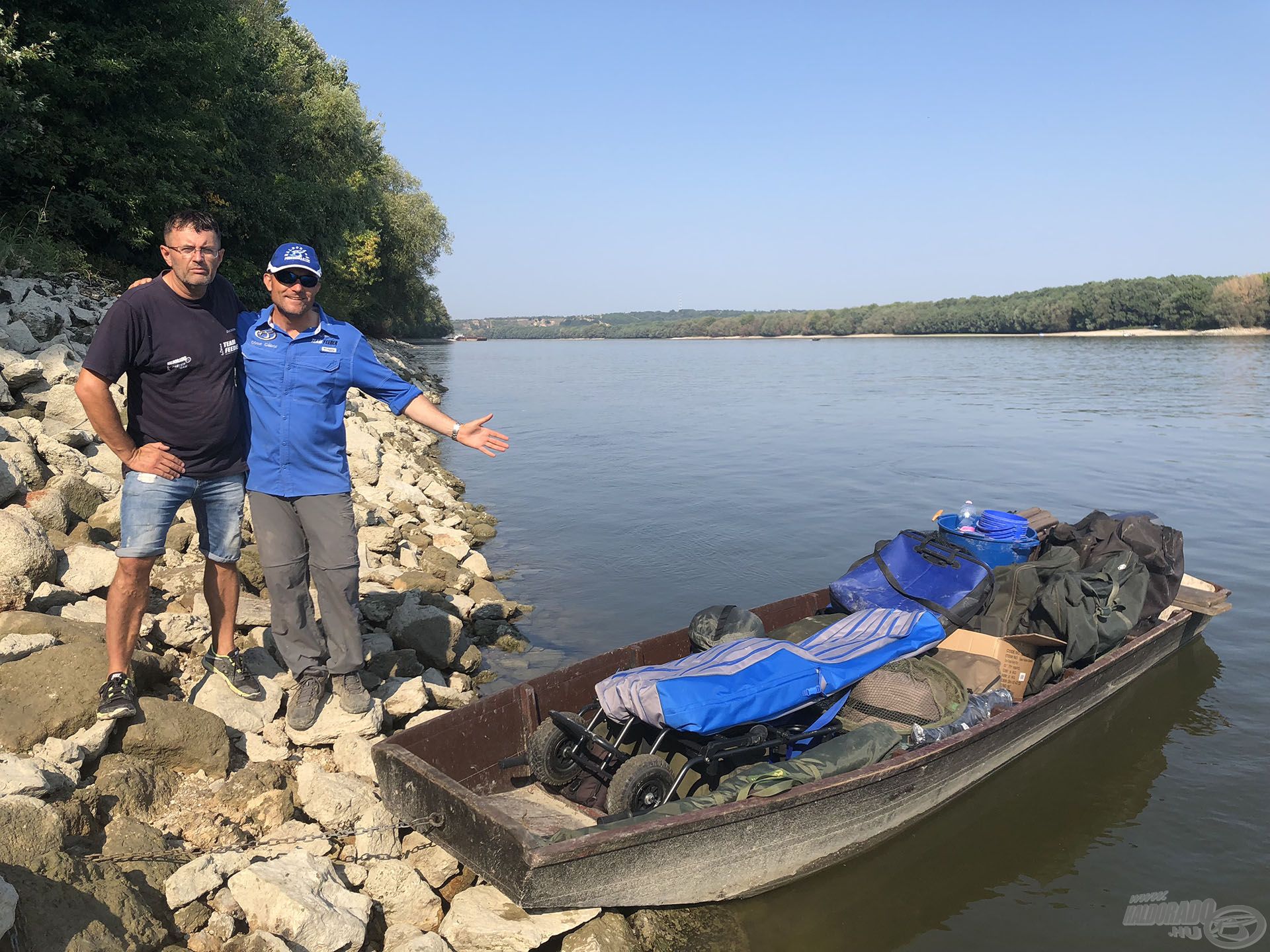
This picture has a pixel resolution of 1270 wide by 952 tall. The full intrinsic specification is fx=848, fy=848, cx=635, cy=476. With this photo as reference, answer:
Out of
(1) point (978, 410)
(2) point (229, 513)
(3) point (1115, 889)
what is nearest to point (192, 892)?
(2) point (229, 513)

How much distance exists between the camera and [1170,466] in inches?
755

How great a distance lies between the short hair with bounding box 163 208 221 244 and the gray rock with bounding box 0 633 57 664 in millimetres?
2368

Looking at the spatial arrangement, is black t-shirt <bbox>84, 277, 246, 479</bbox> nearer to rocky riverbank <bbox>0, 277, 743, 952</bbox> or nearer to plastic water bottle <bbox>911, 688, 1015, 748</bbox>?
rocky riverbank <bbox>0, 277, 743, 952</bbox>

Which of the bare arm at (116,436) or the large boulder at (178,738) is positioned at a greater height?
the bare arm at (116,436)

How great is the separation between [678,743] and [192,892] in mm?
2722

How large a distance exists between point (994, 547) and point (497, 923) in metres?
5.79

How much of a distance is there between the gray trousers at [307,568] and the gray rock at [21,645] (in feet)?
3.97

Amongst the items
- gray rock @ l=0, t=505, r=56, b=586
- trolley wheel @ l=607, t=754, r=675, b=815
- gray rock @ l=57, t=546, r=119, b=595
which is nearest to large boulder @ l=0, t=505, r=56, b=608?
gray rock @ l=0, t=505, r=56, b=586

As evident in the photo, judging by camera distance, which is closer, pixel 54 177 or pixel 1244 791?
pixel 1244 791

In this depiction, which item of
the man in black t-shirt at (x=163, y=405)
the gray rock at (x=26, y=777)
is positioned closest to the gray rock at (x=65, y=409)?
the man in black t-shirt at (x=163, y=405)

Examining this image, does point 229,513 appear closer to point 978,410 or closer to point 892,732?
point 892,732

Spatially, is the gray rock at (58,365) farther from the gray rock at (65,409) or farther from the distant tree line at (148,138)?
the distant tree line at (148,138)

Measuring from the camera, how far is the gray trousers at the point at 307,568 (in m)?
4.91

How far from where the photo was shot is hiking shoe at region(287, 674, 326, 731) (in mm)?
5168
